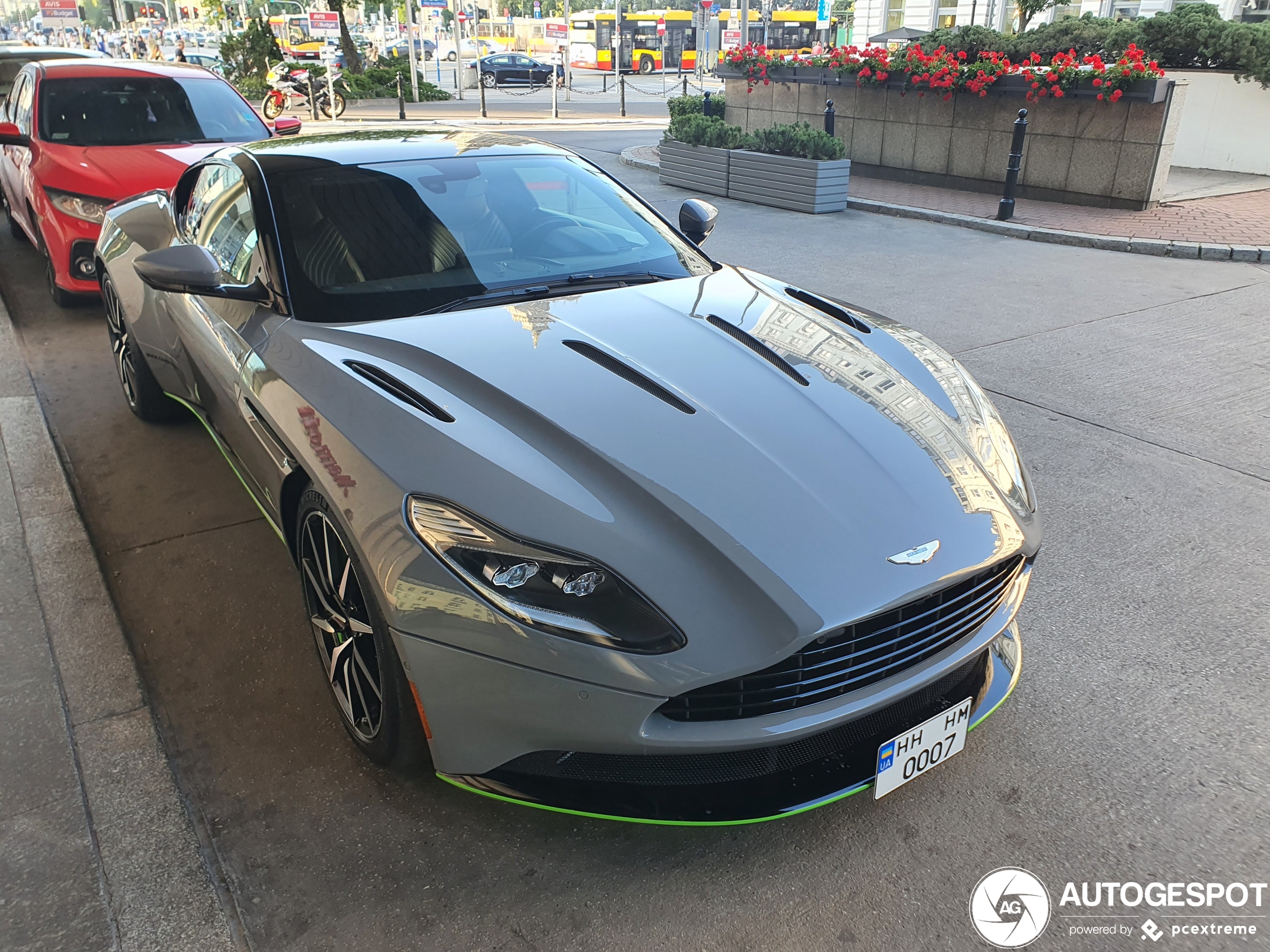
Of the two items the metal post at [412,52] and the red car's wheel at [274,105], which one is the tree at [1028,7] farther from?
the red car's wheel at [274,105]

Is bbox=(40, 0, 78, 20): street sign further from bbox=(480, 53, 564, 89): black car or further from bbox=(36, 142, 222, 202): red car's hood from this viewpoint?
bbox=(36, 142, 222, 202): red car's hood

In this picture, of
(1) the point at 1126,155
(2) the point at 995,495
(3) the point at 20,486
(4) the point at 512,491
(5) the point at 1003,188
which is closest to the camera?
(4) the point at 512,491

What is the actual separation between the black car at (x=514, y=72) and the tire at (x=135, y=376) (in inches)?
1456

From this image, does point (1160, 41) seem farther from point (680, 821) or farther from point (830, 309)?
point (680, 821)

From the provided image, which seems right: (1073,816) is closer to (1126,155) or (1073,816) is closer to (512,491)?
(512,491)

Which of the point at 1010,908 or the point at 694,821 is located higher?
the point at 694,821

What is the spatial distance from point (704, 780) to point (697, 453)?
754 mm

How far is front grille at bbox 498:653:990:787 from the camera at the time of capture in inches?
79.7

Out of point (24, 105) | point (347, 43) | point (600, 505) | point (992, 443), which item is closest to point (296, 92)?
point (347, 43)

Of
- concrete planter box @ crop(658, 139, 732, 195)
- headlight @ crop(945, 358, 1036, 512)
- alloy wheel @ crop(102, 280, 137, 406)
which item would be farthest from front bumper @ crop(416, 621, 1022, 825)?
concrete planter box @ crop(658, 139, 732, 195)

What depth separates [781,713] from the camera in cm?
196

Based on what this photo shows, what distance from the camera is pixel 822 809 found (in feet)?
7.95

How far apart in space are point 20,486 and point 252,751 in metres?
2.38

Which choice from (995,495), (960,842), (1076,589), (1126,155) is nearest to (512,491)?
(995,495)
